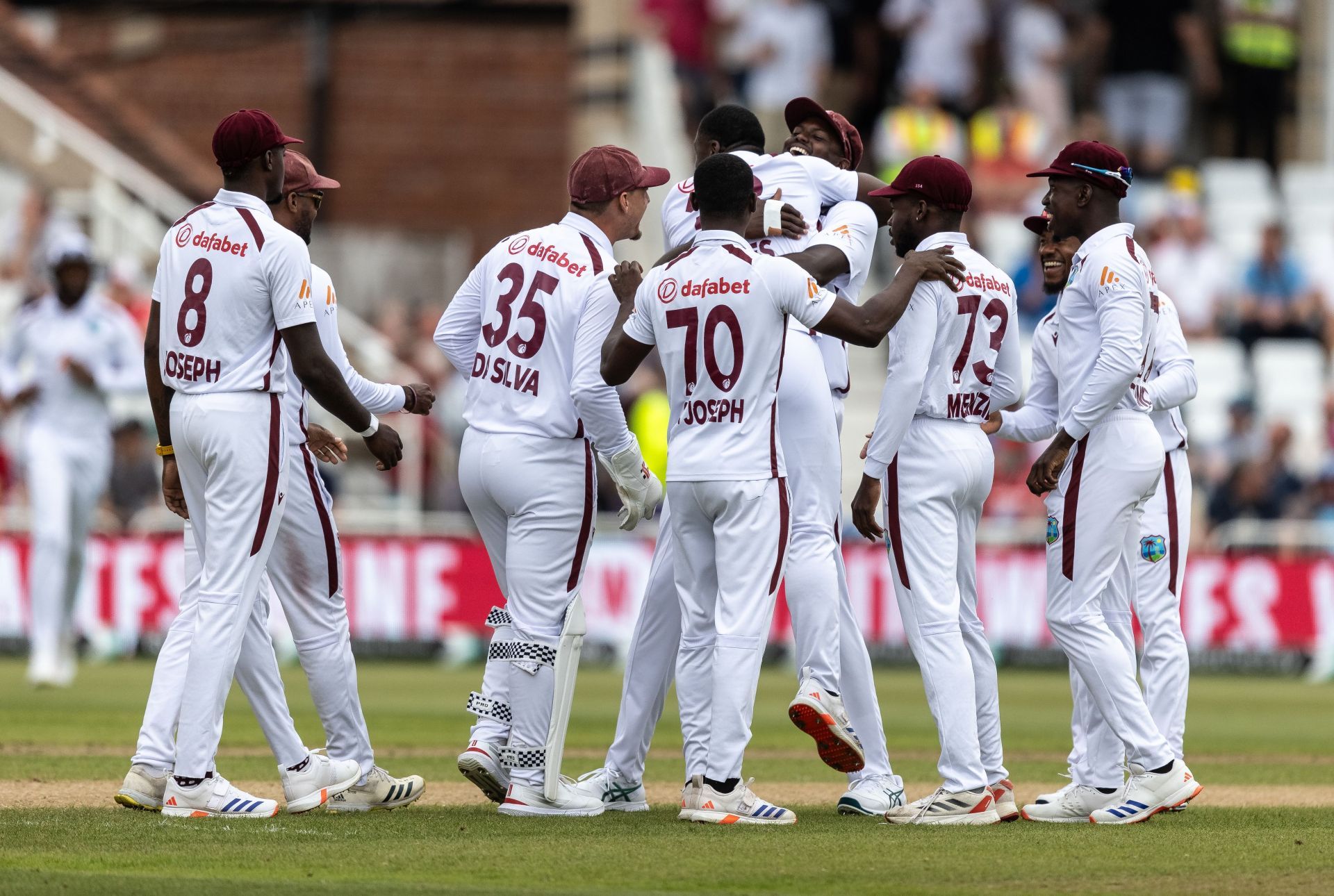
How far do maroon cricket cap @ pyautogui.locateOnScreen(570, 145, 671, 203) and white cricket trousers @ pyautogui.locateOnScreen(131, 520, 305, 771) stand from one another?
2.10m

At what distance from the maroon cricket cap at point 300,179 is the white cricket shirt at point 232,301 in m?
0.56

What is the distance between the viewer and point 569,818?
8461mm

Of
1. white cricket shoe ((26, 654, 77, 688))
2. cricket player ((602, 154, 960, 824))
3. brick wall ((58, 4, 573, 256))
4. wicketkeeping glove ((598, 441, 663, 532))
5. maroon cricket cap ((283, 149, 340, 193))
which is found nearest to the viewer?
cricket player ((602, 154, 960, 824))

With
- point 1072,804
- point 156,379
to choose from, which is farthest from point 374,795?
point 1072,804

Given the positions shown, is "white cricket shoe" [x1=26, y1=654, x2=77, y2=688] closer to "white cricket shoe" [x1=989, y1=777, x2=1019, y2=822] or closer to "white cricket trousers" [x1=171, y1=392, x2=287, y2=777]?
"white cricket trousers" [x1=171, y1=392, x2=287, y2=777]

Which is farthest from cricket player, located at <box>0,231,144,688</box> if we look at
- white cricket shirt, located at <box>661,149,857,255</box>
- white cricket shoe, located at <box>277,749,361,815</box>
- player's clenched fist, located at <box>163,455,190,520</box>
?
white cricket shirt, located at <box>661,149,857,255</box>

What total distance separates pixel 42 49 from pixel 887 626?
44.3 feet

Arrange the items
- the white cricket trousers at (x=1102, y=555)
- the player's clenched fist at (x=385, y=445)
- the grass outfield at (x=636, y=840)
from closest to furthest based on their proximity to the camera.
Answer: the grass outfield at (x=636, y=840), the white cricket trousers at (x=1102, y=555), the player's clenched fist at (x=385, y=445)

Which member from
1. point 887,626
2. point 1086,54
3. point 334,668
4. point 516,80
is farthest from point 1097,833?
point 516,80

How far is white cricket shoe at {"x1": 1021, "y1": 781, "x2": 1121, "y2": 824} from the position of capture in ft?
28.5

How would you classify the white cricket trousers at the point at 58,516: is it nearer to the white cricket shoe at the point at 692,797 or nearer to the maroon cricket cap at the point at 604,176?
the maroon cricket cap at the point at 604,176

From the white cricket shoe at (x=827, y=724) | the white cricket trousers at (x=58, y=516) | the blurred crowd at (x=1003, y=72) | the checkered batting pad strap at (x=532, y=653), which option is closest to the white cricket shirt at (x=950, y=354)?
the white cricket shoe at (x=827, y=724)

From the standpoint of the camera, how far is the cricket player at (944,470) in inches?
330

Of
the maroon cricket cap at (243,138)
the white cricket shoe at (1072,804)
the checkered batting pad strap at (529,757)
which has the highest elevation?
the maroon cricket cap at (243,138)
